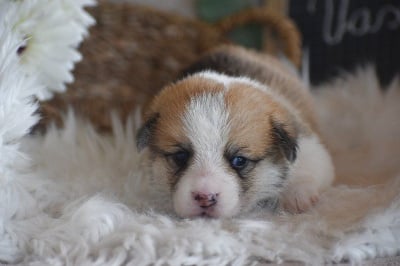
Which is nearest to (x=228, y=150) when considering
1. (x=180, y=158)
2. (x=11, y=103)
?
(x=180, y=158)

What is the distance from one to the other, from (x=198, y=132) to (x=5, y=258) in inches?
20.8

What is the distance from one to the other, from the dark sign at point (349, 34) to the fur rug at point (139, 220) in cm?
64

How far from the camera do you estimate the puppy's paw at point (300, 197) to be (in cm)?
154

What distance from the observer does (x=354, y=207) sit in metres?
1.47

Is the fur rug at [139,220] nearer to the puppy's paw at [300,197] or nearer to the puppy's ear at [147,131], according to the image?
the puppy's paw at [300,197]

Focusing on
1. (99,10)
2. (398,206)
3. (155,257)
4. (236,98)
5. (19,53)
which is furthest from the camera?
(99,10)

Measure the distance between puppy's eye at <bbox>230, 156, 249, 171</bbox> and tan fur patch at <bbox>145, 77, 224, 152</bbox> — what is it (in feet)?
0.41

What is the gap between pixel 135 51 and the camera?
236cm

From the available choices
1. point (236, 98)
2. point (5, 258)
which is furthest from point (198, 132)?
point (5, 258)

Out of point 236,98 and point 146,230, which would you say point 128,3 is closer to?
point 236,98

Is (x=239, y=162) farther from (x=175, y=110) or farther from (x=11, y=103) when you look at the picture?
(x=11, y=103)

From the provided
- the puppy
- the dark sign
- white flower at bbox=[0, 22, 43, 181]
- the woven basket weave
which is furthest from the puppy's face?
the dark sign

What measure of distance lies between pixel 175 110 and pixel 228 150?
18cm

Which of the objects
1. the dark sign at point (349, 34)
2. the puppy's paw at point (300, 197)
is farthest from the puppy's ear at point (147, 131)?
the dark sign at point (349, 34)
